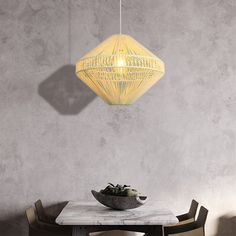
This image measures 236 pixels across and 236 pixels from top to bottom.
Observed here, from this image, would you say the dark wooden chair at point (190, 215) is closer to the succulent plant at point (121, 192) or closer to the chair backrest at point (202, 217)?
Answer: the chair backrest at point (202, 217)

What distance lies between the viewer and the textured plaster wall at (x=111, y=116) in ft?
13.6

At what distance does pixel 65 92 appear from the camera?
4203mm

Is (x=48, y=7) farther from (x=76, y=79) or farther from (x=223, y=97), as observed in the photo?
(x=223, y=97)

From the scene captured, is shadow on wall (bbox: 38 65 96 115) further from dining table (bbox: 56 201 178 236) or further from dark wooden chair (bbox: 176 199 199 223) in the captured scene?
dark wooden chair (bbox: 176 199 199 223)

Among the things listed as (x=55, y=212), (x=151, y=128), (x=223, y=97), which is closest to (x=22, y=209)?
(x=55, y=212)

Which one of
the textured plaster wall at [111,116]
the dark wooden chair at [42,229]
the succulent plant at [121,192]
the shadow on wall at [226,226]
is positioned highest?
the textured plaster wall at [111,116]

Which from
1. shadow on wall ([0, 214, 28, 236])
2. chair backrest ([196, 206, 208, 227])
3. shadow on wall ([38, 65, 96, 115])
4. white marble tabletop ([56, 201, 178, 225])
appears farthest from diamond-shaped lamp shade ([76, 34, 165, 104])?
shadow on wall ([0, 214, 28, 236])

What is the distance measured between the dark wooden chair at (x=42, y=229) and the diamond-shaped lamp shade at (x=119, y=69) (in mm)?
1167

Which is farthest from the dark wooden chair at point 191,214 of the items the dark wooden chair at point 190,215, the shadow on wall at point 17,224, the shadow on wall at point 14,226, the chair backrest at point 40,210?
the shadow on wall at point 14,226

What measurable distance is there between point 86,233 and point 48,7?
230cm

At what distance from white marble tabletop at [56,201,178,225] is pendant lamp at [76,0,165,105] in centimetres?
94

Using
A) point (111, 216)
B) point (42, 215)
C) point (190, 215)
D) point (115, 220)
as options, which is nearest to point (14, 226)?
point (42, 215)

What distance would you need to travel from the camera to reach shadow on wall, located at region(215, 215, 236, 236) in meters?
4.18

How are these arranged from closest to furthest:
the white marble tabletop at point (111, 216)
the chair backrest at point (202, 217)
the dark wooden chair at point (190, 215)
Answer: the white marble tabletop at point (111, 216)
the chair backrest at point (202, 217)
the dark wooden chair at point (190, 215)
